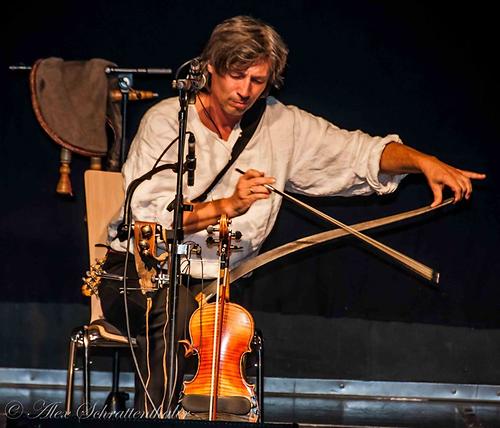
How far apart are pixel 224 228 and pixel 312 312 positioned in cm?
140

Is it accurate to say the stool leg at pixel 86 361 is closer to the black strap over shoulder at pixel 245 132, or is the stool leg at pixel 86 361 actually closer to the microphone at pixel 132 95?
the black strap over shoulder at pixel 245 132

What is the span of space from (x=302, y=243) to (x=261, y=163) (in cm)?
41

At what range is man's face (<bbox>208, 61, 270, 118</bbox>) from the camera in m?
4.05

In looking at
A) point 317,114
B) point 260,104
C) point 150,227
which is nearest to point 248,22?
point 260,104

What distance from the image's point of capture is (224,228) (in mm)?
3465

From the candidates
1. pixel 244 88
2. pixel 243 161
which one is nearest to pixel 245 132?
pixel 243 161

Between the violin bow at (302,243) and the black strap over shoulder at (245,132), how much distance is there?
0.31 m

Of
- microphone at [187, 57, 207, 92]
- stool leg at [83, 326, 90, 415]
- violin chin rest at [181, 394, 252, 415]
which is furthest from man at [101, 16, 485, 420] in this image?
microphone at [187, 57, 207, 92]

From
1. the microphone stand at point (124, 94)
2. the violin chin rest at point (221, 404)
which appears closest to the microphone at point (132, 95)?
the microphone stand at point (124, 94)

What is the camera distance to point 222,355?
355 cm

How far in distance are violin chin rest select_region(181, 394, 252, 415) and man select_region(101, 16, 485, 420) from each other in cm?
28

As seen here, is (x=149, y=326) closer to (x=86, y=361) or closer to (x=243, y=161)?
(x=86, y=361)

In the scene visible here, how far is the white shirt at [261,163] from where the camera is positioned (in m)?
4.10

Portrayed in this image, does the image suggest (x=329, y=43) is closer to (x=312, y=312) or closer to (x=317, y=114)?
(x=317, y=114)
